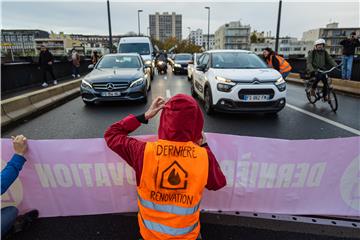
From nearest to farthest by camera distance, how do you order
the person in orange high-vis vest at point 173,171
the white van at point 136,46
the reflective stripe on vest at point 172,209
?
the person in orange high-vis vest at point 173,171
the reflective stripe on vest at point 172,209
the white van at point 136,46

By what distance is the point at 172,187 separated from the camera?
1.67 m

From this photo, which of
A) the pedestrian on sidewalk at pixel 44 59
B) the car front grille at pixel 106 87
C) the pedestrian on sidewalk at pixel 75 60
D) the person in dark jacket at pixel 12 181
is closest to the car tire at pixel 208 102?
the car front grille at pixel 106 87

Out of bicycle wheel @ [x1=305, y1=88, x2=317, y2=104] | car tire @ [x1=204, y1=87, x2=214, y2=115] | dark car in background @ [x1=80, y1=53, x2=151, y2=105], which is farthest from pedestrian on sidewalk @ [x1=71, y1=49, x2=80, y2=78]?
bicycle wheel @ [x1=305, y1=88, x2=317, y2=104]

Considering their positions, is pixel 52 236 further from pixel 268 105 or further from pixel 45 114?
pixel 45 114

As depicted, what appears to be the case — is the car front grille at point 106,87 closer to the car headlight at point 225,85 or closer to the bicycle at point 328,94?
the car headlight at point 225,85

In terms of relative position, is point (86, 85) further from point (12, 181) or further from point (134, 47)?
point (134, 47)

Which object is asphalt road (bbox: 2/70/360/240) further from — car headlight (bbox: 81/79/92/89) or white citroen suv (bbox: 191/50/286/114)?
car headlight (bbox: 81/79/92/89)

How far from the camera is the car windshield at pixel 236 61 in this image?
7.18m

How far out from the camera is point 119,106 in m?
8.44

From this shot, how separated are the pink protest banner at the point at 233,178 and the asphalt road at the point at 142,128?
0.69 feet

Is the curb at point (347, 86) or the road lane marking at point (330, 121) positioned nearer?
the road lane marking at point (330, 121)

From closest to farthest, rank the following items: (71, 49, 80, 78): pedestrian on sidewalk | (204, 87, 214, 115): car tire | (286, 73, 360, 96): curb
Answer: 1. (204, 87, 214, 115): car tire
2. (286, 73, 360, 96): curb
3. (71, 49, 80, 78): pedestrian on sidewalk

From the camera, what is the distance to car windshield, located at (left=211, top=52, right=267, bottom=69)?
283 inches

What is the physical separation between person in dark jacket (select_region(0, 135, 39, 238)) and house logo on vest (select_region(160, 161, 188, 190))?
1.28 m
